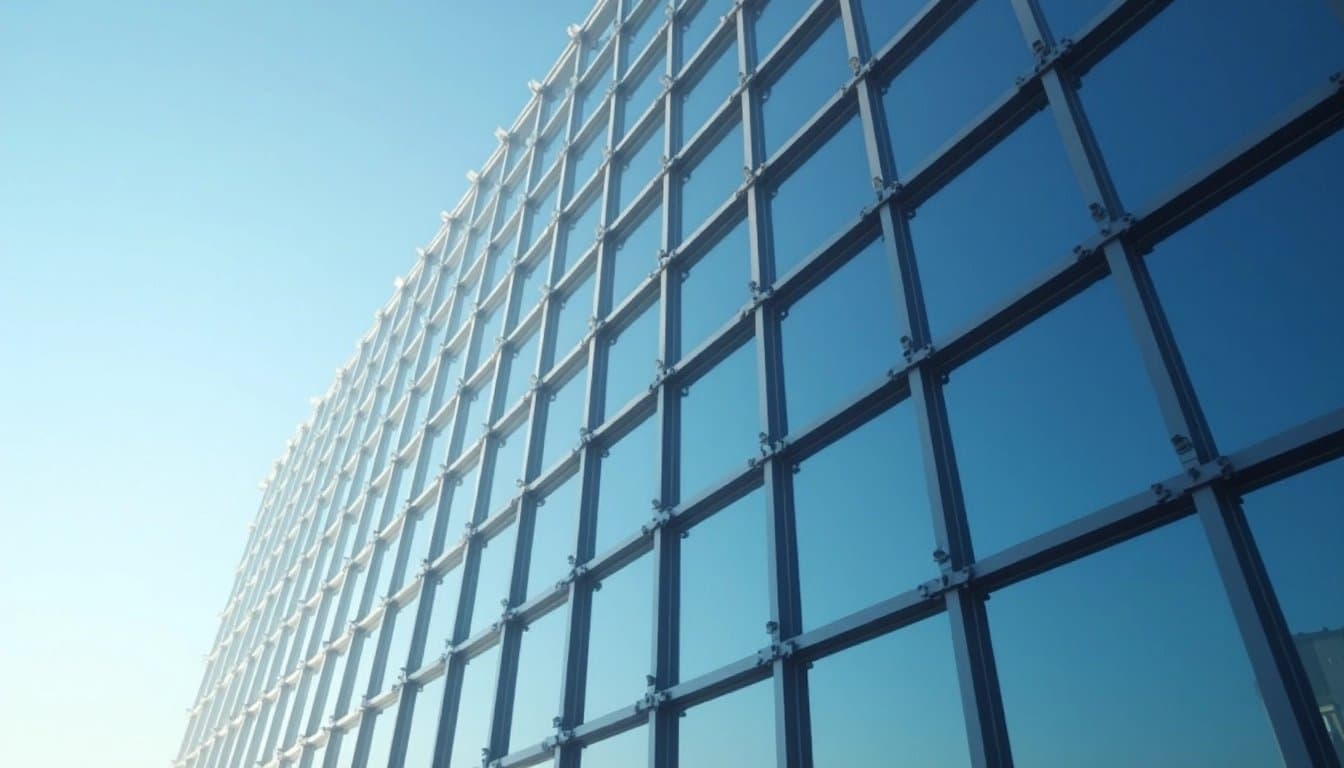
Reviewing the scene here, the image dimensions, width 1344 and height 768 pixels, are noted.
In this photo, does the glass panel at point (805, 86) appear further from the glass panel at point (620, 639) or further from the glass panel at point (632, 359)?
the glass panel at point (620, 639)

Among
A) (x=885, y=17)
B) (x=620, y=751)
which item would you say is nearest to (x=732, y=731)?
(x=620, y=751)

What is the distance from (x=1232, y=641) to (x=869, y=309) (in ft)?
13.5

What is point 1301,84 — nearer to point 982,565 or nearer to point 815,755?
point 982,565

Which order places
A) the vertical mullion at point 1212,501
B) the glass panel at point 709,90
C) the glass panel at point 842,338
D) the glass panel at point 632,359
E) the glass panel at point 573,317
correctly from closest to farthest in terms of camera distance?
the vertical mullion at point 1212,501 → the glass panel at point 842,338 → the glass panel at point 632,359 → the glass panel at point 709,90 → the glass panel at point 573,317

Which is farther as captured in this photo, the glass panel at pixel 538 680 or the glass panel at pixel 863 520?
the glass panel at pixel 538 680

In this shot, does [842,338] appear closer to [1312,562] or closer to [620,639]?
[620,639]

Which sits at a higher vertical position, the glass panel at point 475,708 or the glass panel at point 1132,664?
the glass panel at point 475,708

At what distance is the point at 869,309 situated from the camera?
8422 millimetres

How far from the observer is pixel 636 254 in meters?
13.0

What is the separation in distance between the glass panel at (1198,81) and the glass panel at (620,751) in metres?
5.80

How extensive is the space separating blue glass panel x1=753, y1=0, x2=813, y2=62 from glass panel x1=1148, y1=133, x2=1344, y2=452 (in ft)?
22.0

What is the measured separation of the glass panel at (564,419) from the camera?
12398 mm

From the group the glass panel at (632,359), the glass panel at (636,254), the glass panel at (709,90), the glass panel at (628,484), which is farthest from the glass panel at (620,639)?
the glass panel at (709,90)

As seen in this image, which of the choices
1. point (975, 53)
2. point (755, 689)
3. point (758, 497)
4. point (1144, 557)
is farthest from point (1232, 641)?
point (975, 53)
